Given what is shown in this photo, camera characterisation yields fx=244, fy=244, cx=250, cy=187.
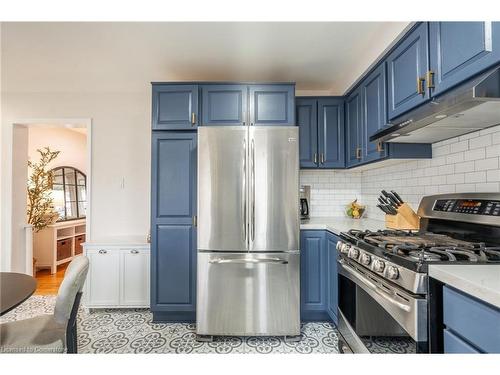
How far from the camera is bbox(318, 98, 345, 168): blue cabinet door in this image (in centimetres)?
263

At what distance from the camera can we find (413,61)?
150 centimetres

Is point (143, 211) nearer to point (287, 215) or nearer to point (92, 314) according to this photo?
point (92, 314)

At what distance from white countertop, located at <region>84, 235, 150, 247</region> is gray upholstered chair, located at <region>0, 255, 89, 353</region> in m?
1.17

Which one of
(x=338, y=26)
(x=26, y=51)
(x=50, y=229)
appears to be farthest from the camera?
(x=50, y=229)

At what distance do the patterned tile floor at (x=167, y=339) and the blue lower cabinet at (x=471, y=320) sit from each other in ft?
4.28

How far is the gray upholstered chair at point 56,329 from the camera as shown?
1.27m

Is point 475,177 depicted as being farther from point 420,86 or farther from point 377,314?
point 377,314

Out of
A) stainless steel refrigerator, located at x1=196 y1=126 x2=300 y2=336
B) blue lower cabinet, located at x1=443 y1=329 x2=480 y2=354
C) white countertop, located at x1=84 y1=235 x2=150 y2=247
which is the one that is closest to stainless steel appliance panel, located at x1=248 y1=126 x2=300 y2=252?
stainless steel refrigerator, located at x1=196 y1=126 x2=300 y2=336

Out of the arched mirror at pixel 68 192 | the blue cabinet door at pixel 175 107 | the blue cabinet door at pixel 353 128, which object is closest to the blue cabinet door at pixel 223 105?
the blue cabinet door at pixel 175 107

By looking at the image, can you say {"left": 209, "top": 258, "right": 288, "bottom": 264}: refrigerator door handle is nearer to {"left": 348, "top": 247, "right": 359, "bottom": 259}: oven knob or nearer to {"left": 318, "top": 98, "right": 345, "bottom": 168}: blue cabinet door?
{"left": 348, "top": 247, "right": 359, "bottom": 259}: oven knob

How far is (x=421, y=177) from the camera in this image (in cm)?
193

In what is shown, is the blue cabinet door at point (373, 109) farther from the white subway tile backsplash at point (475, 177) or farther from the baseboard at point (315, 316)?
the baseboard at point (315, 316)
